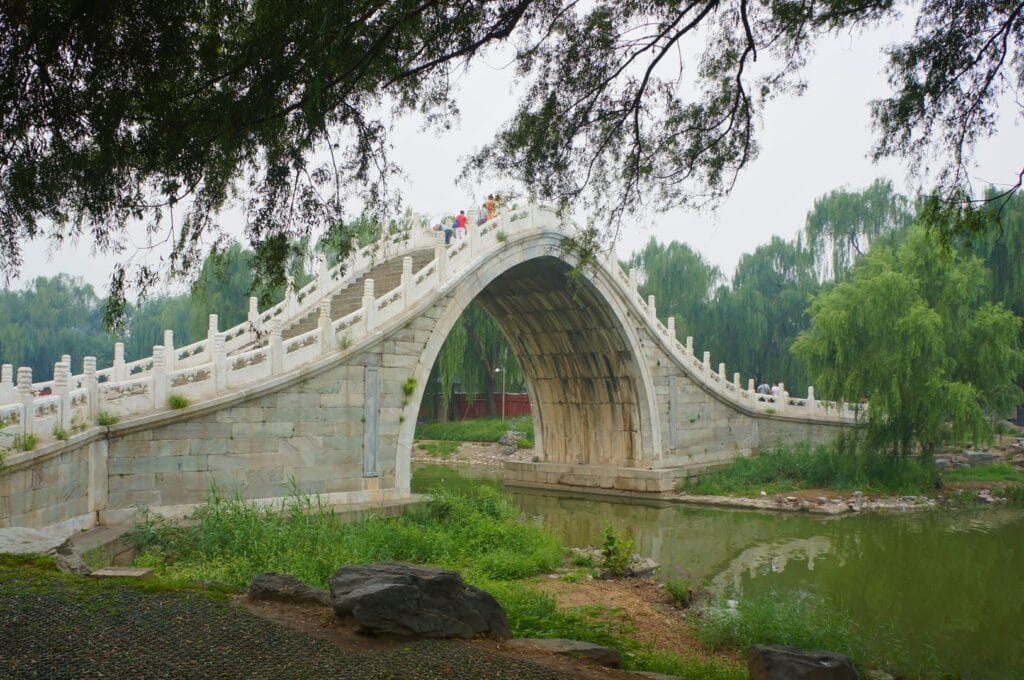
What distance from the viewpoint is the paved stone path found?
427 centimetres

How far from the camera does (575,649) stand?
18.6 ft

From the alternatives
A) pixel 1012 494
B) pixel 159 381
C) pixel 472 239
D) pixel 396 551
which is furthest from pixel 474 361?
pixel 396 551

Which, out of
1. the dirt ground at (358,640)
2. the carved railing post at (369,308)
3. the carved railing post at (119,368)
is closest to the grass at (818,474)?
the carved railing post at (369,308)

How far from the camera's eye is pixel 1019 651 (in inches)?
324

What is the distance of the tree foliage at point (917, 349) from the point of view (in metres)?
18.3

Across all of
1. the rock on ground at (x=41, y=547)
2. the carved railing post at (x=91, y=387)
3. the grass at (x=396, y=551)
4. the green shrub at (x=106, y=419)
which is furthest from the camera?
the green shrub at (x=106, y=419)

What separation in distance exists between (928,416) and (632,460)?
700 centimetres

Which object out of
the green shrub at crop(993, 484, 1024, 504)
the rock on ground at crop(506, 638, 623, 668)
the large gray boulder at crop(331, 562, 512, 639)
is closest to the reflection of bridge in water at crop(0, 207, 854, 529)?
the large gray boulder at crop(331, 562, 512, 639)

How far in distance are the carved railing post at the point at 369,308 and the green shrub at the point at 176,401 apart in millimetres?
3473

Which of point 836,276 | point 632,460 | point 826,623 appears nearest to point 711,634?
point 826,623

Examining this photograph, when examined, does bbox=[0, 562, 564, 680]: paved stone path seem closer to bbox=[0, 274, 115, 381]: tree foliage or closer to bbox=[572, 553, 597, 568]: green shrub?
bbox=[572, 553, 597, 568]: green shrub

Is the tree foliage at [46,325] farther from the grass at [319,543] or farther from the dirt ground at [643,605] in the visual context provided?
the dirt ground at [643,605]

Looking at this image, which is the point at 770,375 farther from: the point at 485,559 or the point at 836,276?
the point at 485,559

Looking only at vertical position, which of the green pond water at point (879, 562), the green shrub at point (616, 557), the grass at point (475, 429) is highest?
the grass at point (475, 429)
